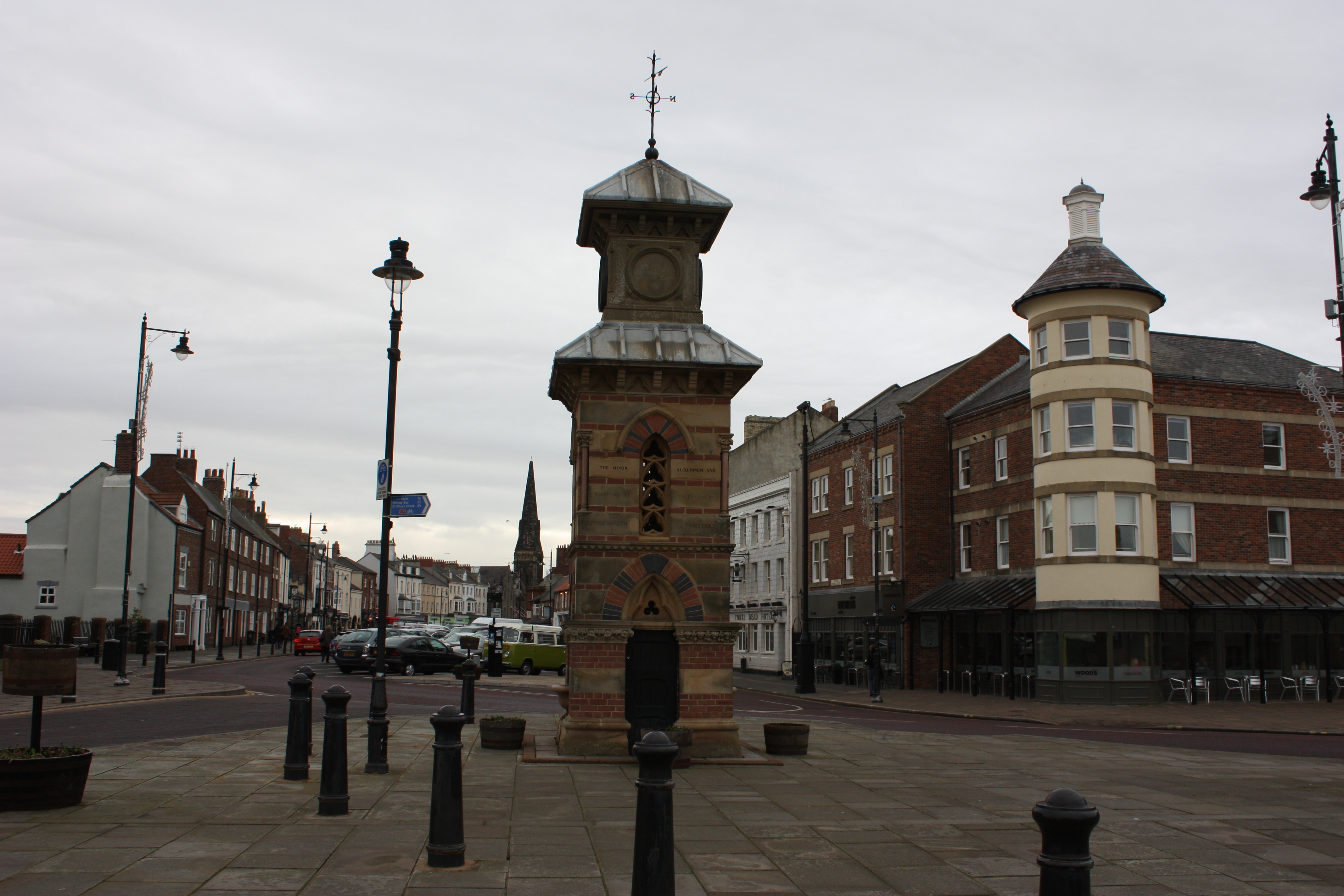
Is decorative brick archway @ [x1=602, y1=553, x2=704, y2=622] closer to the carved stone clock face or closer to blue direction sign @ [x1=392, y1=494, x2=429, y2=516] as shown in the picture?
blue direction sign @ [x1=392, y1=494, x2=429, y2=516]

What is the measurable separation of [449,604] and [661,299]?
176m

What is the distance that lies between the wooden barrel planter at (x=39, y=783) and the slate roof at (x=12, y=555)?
49.4 meters

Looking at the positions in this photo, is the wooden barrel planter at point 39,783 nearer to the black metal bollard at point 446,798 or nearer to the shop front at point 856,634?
the black metal bollard at point 446,798

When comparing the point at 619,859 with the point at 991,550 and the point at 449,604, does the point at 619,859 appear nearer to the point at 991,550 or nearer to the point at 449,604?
the point at 991,550

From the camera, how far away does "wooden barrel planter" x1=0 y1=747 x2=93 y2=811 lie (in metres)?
9.59

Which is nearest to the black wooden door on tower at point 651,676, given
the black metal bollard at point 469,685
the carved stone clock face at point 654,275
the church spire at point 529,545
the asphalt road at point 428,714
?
the black metal bollard at point 469,685

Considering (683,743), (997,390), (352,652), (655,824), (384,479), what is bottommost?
(352,652)

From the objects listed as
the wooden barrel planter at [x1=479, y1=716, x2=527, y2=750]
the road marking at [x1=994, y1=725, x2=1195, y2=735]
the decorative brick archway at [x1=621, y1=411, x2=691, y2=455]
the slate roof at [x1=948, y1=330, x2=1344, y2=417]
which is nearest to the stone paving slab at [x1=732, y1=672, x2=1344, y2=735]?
the road marking at [x1=994, y1=725, x2=1195, y2=735]

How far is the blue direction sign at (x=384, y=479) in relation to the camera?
13.7 m

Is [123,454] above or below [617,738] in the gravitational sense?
above

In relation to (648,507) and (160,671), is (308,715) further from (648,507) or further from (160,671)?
(160,671)

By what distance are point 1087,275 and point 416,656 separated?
24.8 m

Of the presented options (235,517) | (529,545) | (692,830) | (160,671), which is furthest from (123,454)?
(529,545)

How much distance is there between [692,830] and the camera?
31.9ft
